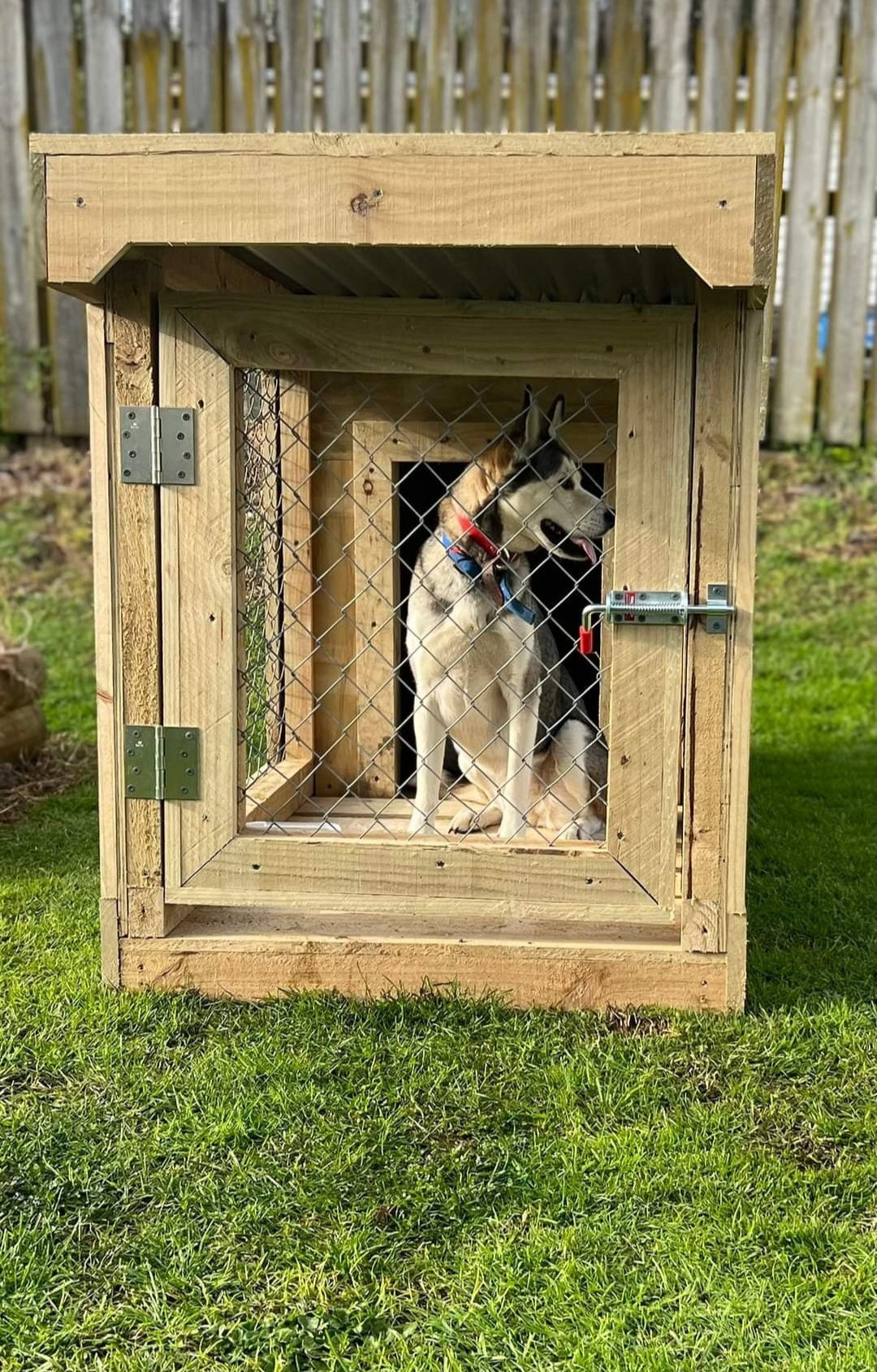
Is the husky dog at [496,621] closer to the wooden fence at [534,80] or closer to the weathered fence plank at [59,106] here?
the wooden fence at [534,80]

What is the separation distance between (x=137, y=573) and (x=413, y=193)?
0.98 meters

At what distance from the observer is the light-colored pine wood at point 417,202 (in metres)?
2.39

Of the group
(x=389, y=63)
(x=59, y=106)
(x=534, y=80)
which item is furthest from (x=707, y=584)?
(x=59, y=106)

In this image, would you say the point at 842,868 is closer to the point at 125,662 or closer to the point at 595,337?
the point at 595,337

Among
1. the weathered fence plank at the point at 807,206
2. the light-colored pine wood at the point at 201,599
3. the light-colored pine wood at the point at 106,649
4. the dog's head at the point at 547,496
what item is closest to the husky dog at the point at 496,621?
the dog's head at the point at 547,496

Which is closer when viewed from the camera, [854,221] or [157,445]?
[157,445]

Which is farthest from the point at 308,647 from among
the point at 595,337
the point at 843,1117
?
the point at 843,1117

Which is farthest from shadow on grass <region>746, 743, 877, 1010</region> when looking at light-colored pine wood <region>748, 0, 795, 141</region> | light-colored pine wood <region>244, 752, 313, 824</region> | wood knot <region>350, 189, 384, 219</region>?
light-colored pine wood <region>748, 0, 795, 141</region>

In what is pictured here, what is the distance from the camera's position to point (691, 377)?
2.64 m

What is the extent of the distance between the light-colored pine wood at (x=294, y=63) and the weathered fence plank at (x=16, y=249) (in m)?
1.32

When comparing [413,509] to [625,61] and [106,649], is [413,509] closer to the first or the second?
[106,649]

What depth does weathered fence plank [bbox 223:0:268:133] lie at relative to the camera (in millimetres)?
6398

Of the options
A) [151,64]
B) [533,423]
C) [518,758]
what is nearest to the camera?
[533,423]

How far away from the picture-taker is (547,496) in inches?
129
